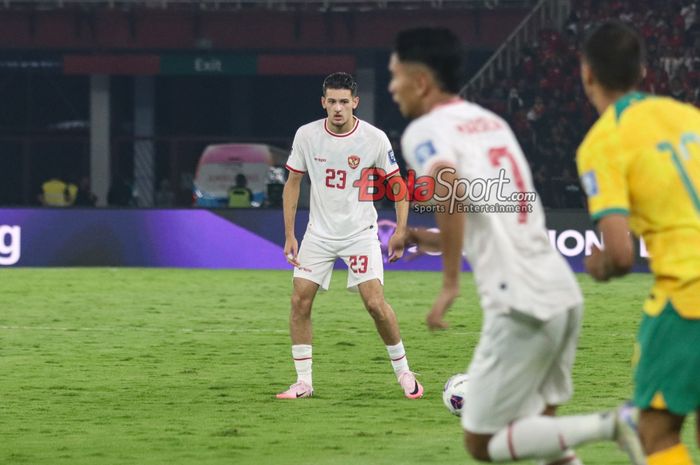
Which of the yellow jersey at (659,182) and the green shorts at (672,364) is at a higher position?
the yellow jersey at (659,182)

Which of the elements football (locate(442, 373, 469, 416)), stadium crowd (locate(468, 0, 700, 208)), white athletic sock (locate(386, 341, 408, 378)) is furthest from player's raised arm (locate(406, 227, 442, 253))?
stadium crowd (locate(468, 0, 700, 208))

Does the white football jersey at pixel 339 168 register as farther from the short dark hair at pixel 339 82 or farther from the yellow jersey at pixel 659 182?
the yellow jersey at pixel 659 182

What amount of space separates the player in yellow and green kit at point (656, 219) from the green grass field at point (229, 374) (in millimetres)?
2202

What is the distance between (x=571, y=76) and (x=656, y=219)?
90.2 ft

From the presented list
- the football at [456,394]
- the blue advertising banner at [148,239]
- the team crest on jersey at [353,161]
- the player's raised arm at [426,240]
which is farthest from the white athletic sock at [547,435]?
the blue advertising banner at [148,239]

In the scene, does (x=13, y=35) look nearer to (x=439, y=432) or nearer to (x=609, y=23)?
(x=439, y=432)

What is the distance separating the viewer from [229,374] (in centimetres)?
1108

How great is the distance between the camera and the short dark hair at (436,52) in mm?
5293

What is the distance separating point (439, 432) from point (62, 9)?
29.5 metres

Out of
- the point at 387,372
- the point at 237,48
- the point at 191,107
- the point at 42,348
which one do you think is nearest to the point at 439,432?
the point at 387,372

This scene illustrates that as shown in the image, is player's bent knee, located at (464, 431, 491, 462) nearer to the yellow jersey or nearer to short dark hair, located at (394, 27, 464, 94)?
the yellow jersey

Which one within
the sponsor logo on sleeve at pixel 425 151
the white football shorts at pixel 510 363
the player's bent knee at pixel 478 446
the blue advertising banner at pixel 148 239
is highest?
the sponsor logo on sleeve at pixel 425 151

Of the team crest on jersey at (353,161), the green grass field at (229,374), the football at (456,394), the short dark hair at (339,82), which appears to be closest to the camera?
the green grass field at (229,374)

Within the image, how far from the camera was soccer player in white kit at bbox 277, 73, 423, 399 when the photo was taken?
385 inches
